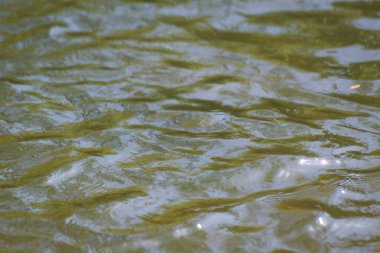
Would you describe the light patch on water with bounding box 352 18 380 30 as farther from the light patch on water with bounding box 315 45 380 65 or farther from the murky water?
the light patch on water with bounding box 315 45 380 65

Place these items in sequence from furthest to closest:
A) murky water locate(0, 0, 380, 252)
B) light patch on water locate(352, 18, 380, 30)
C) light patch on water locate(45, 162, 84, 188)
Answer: light patch on water locate(352, 18, 380, 30) → light patch on water locate(45, 162, 84, 188) → murky water locate(0, 0, 380, 252)

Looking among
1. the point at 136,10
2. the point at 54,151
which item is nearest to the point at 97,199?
the point at 54,151

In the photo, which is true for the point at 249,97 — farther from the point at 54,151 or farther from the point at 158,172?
the point at 54,151

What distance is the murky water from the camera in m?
2.30

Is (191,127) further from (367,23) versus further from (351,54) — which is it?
(367,23)

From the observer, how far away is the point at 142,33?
4.48 metres

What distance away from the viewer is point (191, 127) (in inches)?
123

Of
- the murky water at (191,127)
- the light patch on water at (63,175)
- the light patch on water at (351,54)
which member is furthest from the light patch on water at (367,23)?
the light patch on water at (63,175)

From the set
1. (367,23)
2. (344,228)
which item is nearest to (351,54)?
(367,23)

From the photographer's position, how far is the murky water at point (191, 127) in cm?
230

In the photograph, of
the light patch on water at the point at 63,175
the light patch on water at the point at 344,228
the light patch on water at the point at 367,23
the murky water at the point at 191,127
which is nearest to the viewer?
the light patch on water at the point at 344,228

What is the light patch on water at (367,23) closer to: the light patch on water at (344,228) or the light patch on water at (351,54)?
the light patch on water at (351,54)

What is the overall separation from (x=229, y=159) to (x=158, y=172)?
360 millimetres

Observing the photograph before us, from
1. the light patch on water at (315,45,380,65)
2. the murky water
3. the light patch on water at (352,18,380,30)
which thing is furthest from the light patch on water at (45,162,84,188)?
the light patch on water at (352,18,380,30)
